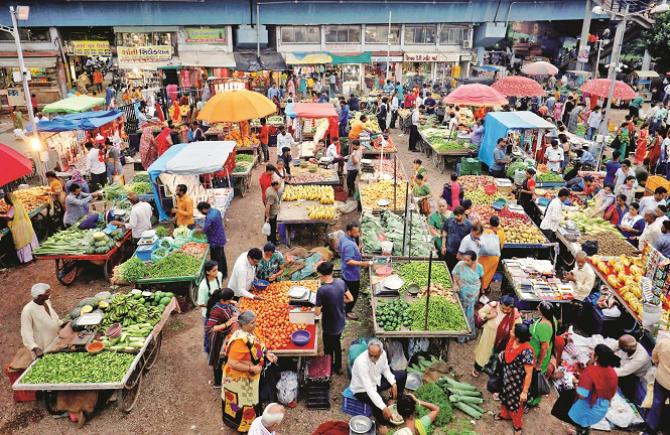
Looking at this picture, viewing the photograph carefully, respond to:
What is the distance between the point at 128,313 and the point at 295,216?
4653 millimetres

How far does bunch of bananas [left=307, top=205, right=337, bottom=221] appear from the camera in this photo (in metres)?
11.2

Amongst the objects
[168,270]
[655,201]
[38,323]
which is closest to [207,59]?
[168,270]

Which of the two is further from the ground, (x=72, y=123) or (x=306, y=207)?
(x=72, y=123)

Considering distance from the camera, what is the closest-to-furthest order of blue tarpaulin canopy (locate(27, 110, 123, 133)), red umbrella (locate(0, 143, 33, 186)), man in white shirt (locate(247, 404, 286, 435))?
man in white shirt (locate(247, 404, 286, 435)) → red umbrella (locate(0, 143, 33, 186)) → blue tarpaulin canopy (locate(27, 110, 123, 133))

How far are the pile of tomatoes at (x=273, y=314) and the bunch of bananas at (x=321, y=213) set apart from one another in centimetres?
322

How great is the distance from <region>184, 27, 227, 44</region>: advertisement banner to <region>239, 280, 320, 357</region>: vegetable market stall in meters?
26.8

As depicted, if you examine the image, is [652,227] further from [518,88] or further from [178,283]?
[518,88]

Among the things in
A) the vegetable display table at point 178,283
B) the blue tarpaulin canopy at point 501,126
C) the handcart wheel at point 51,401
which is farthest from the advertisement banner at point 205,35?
the handcart wheel at point 51,401

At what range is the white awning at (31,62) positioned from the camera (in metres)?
29.3

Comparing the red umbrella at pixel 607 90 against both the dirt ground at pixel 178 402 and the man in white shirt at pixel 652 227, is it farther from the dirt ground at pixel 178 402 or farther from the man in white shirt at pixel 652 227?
the dirt ground at pixel 178 402

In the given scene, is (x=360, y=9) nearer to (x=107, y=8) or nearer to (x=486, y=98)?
(x=107, y=8)

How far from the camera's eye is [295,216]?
1140cm

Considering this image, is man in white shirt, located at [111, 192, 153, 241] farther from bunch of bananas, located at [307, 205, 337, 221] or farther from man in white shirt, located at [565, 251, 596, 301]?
man in white shirt, located at [565, 251, 596, 301]

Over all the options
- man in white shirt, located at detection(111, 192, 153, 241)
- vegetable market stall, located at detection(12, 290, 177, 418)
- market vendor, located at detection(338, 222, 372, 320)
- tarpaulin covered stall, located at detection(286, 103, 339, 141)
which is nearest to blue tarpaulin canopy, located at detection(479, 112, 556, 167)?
tarpaulin covered stall, located at detection(286, 103, 339, 141)
